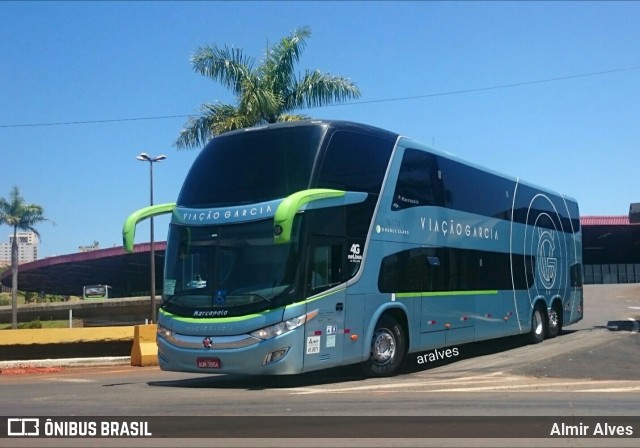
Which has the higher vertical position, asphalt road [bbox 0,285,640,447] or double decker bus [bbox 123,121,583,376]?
double decker bus [bbox 123,121,583,376]

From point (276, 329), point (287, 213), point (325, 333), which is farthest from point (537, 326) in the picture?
point (287, 213)

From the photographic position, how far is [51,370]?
17.9 metres

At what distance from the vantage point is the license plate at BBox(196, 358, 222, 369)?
1157cm

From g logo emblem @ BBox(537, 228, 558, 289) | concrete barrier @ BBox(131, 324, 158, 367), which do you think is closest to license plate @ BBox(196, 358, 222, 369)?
concrete barrier @ BBox(131, 324, 158, 367)

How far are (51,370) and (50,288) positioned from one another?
79.2 m

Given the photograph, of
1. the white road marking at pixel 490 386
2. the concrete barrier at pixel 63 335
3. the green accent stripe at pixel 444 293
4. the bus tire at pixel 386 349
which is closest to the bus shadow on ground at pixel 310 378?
the bus tire at pixel 386 349

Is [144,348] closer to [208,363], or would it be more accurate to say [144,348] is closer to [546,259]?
[208,363]

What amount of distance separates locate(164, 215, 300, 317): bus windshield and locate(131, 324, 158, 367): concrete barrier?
20.7ft

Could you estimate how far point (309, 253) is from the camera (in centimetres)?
1164

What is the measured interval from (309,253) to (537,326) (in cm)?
1125

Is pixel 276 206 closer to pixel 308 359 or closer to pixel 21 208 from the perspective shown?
pixel 308 359

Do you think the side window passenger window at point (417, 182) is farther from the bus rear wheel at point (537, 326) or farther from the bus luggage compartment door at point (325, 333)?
the bus rear wheel at point (537, 326)

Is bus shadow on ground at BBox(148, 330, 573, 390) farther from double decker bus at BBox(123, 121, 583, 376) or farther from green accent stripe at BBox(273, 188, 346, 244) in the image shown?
green accent stripe at BBox(273, 188, 346, 244)

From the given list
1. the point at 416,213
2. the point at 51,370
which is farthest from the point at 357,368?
the point at 51,370
